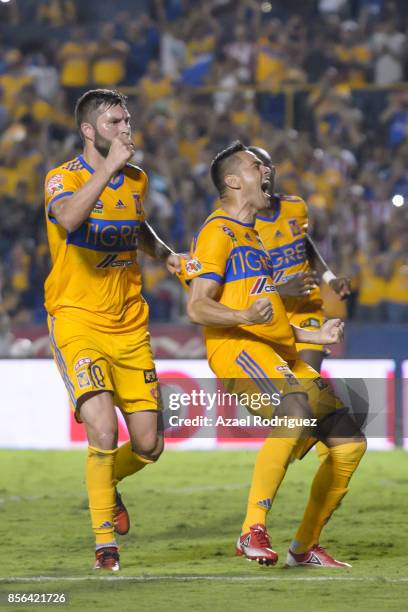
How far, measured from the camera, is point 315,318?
847 cm

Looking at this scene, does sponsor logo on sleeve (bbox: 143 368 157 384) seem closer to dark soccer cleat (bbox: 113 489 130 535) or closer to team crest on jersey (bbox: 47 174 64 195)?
dark soccer cleat (bbox: 113 489 130 535)

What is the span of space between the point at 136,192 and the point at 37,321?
8806 mm

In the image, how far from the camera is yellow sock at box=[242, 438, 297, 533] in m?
6.23

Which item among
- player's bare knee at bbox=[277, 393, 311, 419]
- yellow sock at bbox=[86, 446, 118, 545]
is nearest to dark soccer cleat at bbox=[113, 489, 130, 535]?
yellow sock at bbox=[86, 446, 118, 545]

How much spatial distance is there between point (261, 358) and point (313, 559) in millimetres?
1083

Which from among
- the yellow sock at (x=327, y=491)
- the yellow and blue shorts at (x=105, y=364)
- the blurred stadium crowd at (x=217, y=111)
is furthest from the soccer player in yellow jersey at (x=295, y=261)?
the blurred stadium crowd at (x=217, y=111)

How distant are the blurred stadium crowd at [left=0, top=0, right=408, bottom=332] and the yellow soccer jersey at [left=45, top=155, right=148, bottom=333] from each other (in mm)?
7838

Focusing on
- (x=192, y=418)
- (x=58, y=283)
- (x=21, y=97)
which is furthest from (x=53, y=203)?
(x=21, y=97)

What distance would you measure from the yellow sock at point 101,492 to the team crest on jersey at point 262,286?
1.09m

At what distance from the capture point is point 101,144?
6734 millimetres

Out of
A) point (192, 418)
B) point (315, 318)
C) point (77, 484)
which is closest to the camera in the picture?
point (192, 418)

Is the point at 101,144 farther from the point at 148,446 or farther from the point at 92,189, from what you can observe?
the point at 148,446

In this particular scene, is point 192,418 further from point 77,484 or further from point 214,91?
point 214,91

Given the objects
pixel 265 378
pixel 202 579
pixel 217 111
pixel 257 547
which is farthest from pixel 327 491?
pixel 217 111
